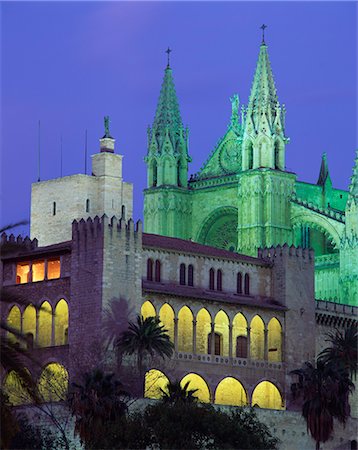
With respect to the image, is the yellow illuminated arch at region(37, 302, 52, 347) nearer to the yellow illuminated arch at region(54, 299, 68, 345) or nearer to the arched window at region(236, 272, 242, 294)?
the yellow illuminated arch at region(54, 299, 68, 345)

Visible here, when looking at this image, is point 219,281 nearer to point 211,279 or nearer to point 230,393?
point 211,279

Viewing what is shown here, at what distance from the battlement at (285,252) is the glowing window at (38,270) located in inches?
509

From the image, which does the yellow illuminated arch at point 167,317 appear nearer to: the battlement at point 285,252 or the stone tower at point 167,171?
the battlement at point 285,252

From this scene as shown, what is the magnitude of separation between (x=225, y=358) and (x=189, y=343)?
2274mm

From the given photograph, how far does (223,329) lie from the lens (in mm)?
84562

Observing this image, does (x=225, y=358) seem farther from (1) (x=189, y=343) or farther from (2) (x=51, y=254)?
(2) (x=51, y=254)

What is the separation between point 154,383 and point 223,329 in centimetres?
668

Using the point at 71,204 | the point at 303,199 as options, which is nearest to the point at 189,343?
the point at 71,204

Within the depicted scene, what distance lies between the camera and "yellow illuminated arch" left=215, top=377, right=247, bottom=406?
83062mm

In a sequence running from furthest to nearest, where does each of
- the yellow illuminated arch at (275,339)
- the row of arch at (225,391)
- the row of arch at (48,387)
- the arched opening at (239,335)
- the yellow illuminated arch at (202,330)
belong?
the yellow illuminated arch at (275,339) → the arched opening at (239,335) → the yellow illuminated arch at (202,330) → the row of arch at (225,391) → the row of arch at (48,387)

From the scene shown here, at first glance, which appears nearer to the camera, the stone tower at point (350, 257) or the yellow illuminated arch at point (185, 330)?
the yellow illuminated arch at point (185, 330)

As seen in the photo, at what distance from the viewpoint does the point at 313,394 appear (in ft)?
262

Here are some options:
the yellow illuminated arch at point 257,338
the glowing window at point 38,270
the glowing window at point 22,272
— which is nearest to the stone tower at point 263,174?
the yellow illuminated arch at point 257,338

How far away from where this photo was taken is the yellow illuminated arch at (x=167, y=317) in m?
81.4
